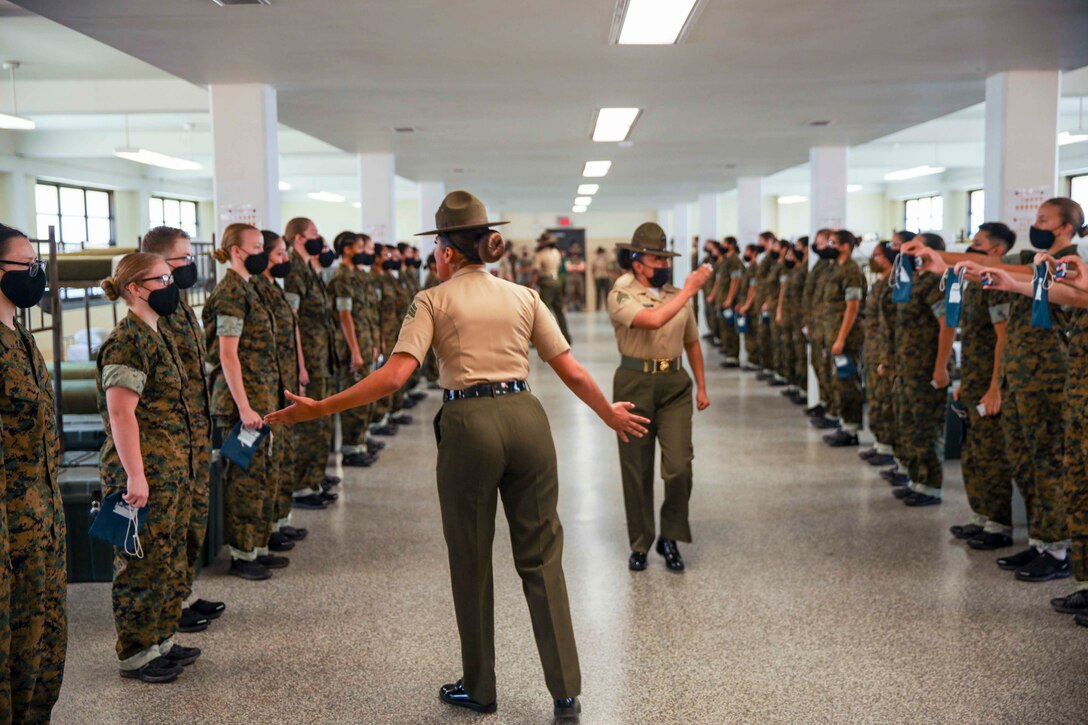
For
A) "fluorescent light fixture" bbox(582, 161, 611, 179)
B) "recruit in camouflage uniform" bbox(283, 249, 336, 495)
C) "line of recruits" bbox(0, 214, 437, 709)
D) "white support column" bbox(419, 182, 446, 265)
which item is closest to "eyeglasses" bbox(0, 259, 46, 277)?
"line of recruits" bbox(0, 214, 437, 709)

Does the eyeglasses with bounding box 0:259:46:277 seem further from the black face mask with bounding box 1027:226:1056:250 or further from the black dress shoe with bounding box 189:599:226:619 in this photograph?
the black face mask with bounding box 1027:226:1056:250

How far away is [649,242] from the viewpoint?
4.59 m

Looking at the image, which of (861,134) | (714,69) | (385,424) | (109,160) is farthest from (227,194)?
(109,160)

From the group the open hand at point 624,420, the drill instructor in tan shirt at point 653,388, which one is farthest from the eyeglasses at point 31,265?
the drill instructor in tan shirt at point 653,388

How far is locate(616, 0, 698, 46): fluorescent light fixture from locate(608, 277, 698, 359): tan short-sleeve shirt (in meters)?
1.32

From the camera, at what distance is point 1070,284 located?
12.1 feet

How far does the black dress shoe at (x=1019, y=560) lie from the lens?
184 inches

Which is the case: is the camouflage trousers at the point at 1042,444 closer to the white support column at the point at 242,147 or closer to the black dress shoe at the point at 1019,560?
the black dress shoe at the point at 1019,560

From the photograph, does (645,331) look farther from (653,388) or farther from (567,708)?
(567,708)

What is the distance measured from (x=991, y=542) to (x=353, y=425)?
14.5 feet

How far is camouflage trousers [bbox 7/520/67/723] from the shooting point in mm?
2609

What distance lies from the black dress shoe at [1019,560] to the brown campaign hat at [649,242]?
7.09 feet

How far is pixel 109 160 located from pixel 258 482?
16188mm

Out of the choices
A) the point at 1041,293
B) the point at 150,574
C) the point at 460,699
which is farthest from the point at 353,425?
the point at 1041,293
